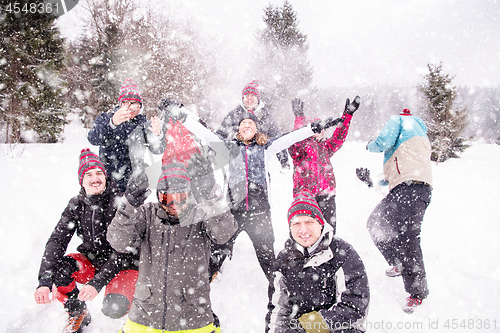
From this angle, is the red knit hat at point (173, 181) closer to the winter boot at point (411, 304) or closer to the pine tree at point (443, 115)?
the winter boot at point (411, 304)

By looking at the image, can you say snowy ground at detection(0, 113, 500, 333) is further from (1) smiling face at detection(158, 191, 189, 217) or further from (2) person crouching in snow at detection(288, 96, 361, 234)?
(1) smiling face at detection(158, 191, 189, 217)

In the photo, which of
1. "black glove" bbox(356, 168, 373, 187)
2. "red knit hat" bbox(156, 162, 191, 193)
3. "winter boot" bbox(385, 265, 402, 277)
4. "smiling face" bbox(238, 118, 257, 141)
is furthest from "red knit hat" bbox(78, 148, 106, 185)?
"winter boot" bbox(385, 265, 402, 277)

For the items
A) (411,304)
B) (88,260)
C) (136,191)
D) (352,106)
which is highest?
(352,106)

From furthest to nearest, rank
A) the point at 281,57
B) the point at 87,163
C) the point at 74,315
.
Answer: the point at 281,57 < the point at 87,163 < the point at 74,315

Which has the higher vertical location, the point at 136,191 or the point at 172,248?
the point at 136,191

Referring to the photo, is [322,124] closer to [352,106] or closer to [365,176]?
[352,106]

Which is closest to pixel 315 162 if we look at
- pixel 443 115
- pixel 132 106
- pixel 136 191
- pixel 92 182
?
pixel 136 191

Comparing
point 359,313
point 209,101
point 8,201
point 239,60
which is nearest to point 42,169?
point 8,201

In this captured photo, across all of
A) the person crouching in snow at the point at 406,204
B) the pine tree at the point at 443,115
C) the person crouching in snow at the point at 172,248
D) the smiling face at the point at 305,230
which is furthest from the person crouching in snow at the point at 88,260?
the pine tree at the point at 443,115

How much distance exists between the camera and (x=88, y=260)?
2779mm

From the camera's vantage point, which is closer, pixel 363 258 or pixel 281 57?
pixel 363 258

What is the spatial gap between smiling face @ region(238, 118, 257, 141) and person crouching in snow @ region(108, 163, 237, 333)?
49.8 inches

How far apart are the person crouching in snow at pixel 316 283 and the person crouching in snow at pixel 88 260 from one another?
1.43 metres

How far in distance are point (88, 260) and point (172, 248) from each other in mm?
1304
